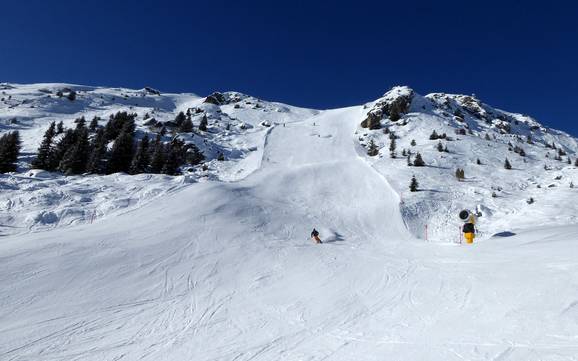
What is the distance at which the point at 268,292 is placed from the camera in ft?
27.0

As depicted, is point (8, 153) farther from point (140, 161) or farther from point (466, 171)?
point (466, 171)

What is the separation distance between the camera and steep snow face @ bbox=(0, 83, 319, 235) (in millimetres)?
14023

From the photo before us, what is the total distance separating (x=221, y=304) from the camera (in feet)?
24.7

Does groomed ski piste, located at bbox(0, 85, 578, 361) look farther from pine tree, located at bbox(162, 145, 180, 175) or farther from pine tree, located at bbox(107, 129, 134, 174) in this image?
pine tree, located at bbox(107, 129, 134, 174)

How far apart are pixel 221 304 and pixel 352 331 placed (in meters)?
3.04

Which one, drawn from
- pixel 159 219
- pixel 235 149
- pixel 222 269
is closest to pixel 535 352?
pixel 222 269

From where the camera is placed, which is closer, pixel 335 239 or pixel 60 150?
pixel 335 239

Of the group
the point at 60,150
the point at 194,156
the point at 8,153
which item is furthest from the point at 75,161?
the point at 194,156

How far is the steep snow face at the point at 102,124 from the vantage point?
14.0 meters

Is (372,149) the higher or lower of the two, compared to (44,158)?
higher

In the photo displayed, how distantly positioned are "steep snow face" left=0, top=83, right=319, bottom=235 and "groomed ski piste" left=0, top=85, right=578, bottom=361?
132 cm

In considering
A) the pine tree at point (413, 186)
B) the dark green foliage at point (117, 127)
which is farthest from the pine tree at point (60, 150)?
the pine tree at point (413, 186)

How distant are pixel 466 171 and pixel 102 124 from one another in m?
38.5

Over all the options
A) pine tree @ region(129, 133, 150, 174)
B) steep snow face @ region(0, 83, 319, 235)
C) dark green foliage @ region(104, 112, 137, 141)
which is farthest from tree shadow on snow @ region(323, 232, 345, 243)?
dark green foliage @ region(104, 112, 137, 141)
